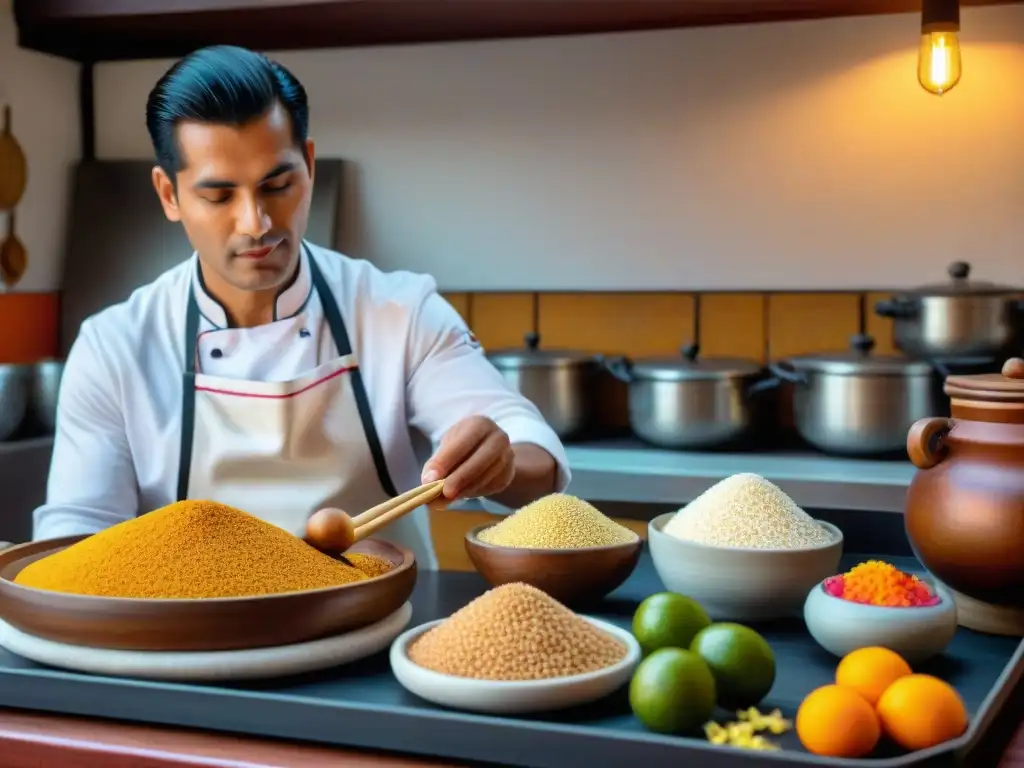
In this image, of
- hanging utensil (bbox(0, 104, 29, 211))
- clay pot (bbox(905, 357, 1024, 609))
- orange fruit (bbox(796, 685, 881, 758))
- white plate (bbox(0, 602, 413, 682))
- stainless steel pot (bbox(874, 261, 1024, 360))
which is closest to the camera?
orange fruit (bbox(796, 685, 881, 758))

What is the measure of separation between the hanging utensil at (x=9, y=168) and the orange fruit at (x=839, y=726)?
250cm

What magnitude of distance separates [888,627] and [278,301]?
1030mm

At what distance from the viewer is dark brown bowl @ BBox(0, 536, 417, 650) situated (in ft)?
2.88

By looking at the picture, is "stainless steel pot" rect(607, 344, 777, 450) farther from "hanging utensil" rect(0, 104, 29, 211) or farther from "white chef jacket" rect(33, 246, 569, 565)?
"hanging utensil" rect(0, 104, 29, 211)

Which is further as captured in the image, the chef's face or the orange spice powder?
the chef's face

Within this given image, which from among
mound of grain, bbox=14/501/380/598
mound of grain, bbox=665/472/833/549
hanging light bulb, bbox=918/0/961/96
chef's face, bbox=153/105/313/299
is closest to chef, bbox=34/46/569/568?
chef's face, bbox=153/105/313/299

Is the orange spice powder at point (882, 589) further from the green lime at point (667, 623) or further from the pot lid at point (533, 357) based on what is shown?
the pot lid at point (533, 357)

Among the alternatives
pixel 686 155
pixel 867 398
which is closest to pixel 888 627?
pixel 867 398

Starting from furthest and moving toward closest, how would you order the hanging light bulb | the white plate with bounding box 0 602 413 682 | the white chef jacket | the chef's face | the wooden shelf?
the wooden shelf → the hanging light bulb → the white chef jacket → the chef's face → the white plate with bounding box 0 602 413 682

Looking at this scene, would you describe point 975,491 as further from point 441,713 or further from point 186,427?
point 186,427

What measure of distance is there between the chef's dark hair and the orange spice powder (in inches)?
36.8

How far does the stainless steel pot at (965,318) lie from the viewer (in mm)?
2146

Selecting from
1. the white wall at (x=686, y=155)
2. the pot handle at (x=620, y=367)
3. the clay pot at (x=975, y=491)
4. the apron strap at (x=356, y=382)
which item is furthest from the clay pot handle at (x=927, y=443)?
the white wall at (x=686, y=155)

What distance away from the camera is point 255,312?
1.68m
